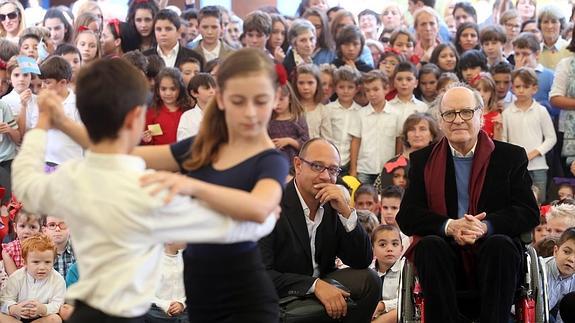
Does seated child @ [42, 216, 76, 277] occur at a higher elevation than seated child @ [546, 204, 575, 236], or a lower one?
lower

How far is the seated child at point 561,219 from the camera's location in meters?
6.20

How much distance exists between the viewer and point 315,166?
16.1ft

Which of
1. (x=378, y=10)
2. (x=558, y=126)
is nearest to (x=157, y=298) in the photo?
(x=558, y=126)

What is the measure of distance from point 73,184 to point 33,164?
0.59 feet

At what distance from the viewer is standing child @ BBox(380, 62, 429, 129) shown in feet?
24.9

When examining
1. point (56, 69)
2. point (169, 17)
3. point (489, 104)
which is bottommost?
point (489, 104)

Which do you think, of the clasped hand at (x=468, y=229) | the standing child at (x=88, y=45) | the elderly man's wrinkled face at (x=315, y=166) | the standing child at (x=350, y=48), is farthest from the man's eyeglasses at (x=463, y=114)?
the standing child at (x=88, y=45)

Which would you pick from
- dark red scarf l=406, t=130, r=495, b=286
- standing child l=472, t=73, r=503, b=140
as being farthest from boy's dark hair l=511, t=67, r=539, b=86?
dark red scarf l=406, t=130, r=495, b=286

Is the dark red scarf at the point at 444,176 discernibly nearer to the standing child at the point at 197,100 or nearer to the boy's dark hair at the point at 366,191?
the boy's dark hair at the point at 366,191

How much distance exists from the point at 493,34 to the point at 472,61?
581 mm

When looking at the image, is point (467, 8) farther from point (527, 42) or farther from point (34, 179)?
point (34, 179)

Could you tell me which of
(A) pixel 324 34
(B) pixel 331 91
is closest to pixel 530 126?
(B) pixel 331 91

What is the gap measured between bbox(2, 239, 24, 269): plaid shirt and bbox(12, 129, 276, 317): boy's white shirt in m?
3.27

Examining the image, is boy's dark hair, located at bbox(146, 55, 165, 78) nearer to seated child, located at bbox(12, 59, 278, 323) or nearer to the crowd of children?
the crowd of children
